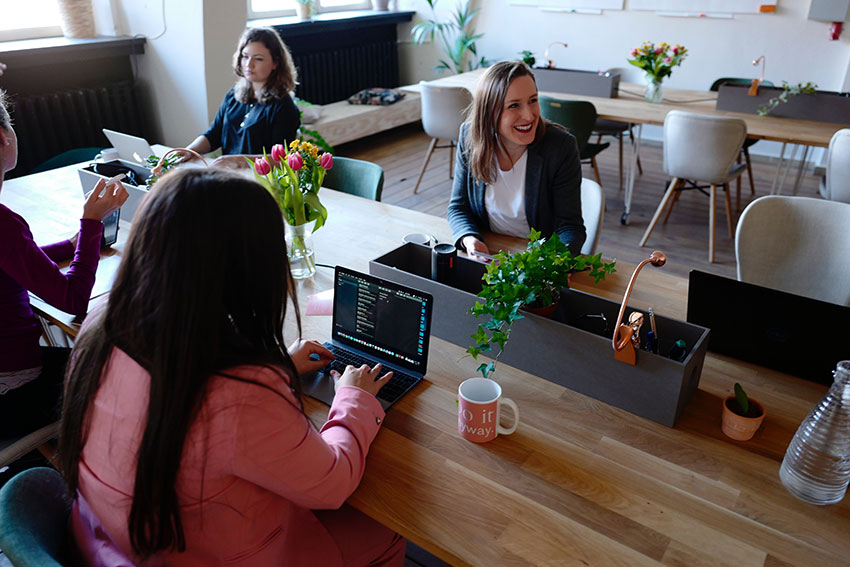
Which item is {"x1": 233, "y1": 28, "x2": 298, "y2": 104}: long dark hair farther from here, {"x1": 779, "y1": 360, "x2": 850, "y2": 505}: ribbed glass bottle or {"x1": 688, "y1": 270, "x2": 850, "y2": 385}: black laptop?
{"x1": 779, "y1": 360, "x2": 850, "y2": 505}: ribbed glass bottle

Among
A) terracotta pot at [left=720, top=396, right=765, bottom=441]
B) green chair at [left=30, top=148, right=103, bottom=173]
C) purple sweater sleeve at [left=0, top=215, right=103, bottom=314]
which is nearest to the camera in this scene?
terracotta pot at [left=720, top=396, right=765, bottom=441]

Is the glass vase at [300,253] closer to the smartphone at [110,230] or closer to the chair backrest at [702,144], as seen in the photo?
the smartphone at [110,230]

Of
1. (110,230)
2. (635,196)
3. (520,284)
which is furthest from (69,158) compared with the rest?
(635,196)

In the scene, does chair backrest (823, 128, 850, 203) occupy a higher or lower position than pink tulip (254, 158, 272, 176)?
lower

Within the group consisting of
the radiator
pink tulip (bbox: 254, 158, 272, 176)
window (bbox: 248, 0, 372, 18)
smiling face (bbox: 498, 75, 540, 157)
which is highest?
window (bbox: 248, 0, 372, 18)

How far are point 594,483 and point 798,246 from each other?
132cm

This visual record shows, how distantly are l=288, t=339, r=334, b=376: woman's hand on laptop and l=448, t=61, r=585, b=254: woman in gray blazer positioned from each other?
28.6 inches

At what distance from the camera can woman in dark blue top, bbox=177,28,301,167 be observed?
9.63ft

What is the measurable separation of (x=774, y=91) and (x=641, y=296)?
9.73ft

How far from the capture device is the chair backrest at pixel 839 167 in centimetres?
316

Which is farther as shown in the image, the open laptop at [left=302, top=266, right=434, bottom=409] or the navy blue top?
the navy blue top

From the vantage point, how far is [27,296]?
161 centimetres

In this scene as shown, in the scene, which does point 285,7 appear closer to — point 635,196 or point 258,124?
point 258,124

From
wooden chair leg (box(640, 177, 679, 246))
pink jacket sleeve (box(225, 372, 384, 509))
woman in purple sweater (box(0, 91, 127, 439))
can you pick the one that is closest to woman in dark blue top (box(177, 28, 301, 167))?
woman in purple sweater (box(0, 91, 127, 439))
